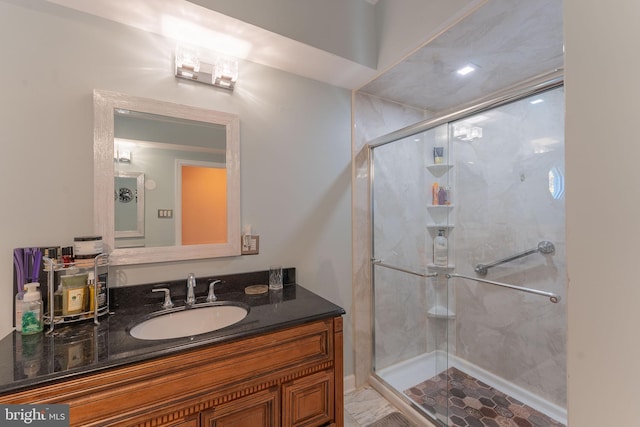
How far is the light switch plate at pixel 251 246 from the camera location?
61.9 inches

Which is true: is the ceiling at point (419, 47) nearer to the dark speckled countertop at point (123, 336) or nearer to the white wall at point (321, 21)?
the white wall at point (321, 21)

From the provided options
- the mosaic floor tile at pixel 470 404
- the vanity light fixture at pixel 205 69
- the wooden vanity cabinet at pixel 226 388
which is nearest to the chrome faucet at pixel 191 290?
the wooden vanity cabinet at pixel 226 388

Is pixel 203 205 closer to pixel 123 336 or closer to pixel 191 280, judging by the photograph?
pixel 191 280

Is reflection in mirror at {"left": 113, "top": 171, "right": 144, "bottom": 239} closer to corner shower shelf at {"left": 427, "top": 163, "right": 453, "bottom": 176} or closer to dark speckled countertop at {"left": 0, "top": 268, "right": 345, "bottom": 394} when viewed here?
dark speckled countertop at {"left": 0, "top": 268, "right": 345, "bottom": 394}

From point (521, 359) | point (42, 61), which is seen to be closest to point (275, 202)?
point (42, 61)

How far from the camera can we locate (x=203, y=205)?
1.50 metres

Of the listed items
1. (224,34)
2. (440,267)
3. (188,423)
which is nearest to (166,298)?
(188,423)

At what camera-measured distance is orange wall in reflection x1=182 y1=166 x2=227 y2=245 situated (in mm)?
Answer: 1449

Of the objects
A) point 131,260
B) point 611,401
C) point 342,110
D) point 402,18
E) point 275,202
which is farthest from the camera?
point 342,110

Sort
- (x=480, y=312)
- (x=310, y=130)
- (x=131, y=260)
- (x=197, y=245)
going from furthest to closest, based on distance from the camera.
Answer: (x=480, y=312)
(x=310, y=130)
(x=197, y=245)
(x=131, y=260)

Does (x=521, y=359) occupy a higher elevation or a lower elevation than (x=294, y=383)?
lower

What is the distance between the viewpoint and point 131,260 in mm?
1304

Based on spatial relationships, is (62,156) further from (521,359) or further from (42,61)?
(521,359)

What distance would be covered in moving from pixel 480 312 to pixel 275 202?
186cm
